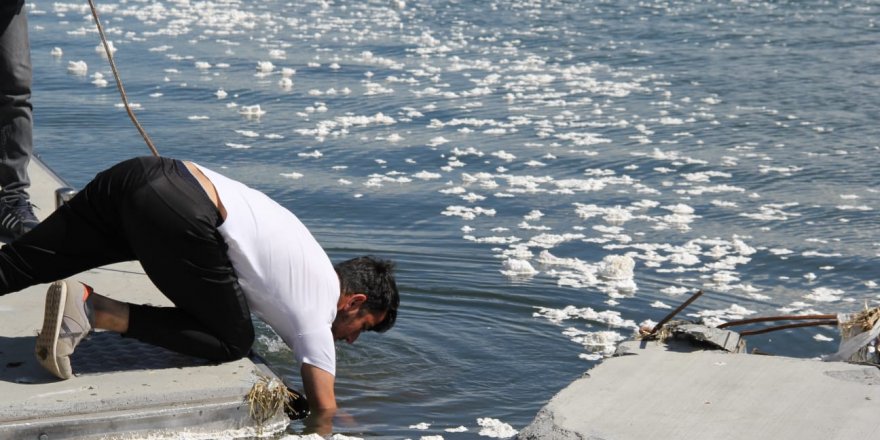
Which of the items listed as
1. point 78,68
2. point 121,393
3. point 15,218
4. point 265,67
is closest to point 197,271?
point 121,393

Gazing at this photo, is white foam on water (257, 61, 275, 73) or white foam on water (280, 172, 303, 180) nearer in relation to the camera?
white foam on water (280, 172, 303, 180)

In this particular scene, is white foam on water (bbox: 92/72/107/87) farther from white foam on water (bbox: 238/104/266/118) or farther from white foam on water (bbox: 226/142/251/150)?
white foam on water (bbox: 226/142/251/150)

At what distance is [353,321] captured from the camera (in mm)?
4422

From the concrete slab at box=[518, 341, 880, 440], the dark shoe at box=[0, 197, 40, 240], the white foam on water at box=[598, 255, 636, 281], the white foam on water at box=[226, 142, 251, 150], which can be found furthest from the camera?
the white foam on water at box=[226, 142, 251, 150]

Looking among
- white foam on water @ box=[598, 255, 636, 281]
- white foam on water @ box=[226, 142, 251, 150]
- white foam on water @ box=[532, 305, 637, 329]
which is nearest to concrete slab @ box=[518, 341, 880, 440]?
white foam on water @ box=[532, 305, 637, 329]

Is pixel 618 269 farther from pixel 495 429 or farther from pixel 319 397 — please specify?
pixel 319 397

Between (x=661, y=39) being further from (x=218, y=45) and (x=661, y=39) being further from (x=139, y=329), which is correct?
(x=139, y=329)

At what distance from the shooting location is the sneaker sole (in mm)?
4043

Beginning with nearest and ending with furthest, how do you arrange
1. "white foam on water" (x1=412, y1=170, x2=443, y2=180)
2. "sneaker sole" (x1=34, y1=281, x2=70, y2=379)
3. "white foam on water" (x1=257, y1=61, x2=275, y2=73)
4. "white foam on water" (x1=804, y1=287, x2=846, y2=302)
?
"sneaker sole" (x1=34, y1=281, x2=70, y2=379) → "white foam on water" (x1=804, y1=287, x2=846, y2=302) → "white foam on water" (x1=412, y1=170, x2=443, y2=180) → "white foam on water" (x1=257, y1=61, x2=275, y2=73)

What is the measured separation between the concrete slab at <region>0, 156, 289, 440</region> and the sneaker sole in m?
0.10

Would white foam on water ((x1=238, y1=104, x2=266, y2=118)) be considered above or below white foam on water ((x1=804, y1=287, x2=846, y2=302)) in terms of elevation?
below

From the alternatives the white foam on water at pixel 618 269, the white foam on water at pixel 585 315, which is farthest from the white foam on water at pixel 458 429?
the white foam on water at pixel 618 269

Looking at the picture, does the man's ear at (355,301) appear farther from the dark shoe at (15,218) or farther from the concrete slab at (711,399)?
the dark shoe at (15,218)

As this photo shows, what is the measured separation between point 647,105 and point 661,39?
404 cm
